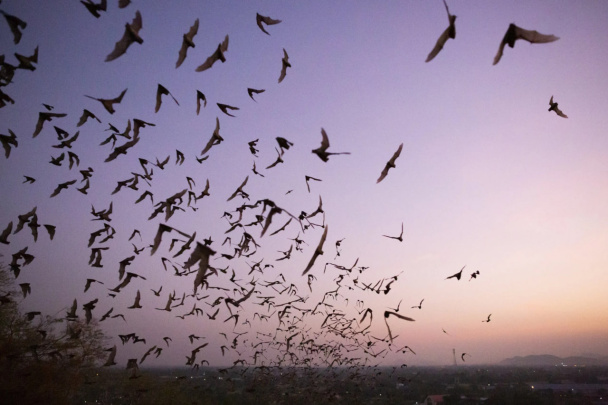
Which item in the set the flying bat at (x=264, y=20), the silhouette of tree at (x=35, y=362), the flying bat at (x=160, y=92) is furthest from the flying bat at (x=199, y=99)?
the silhouette of tree at (x=35, y=362)

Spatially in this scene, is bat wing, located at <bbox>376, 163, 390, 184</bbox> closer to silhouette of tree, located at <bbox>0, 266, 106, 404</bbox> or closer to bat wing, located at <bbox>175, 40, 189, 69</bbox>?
bat wing, located at <bbox>175, 40, 189, 69</bbox>

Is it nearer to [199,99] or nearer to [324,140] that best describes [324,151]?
[324,140]

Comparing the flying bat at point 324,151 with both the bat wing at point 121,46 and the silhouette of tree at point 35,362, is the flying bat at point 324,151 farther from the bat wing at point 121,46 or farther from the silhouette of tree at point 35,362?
the silhouette of tree at point 35,362

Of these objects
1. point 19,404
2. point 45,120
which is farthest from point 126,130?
point 19,404

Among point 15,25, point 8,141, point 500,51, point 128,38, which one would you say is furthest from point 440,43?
point 8,141

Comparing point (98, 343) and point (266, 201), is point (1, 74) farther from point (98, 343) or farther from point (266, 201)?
point (98, 343)
